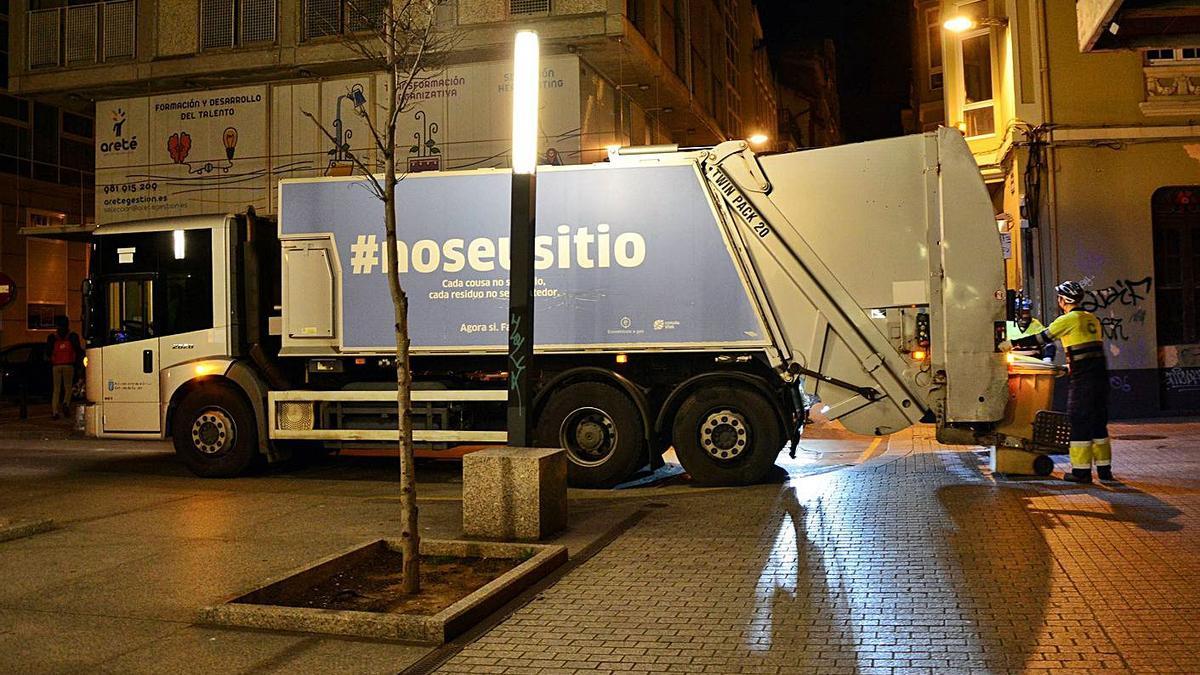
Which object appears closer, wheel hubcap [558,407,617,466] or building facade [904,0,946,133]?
wheel hubcap [558,407,617,466]

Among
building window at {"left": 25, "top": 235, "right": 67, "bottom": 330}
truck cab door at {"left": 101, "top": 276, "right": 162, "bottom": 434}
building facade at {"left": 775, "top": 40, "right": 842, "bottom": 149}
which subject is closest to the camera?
truck cab door at {"left": 101, "top": 276, "right": 162, "bottom": 434}

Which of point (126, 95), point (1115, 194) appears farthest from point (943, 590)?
point (126, 95)

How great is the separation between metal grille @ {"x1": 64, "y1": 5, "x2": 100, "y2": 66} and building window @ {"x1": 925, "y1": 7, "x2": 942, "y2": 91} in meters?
18.6

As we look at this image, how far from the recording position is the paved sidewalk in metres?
4.84

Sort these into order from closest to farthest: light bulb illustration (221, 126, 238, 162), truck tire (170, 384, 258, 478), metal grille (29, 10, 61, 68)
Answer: truck tire (170, 384, 258, 478)
light bulb illustration (221, 126, 238, 162)
metal grille (29, 10, 61, 68)

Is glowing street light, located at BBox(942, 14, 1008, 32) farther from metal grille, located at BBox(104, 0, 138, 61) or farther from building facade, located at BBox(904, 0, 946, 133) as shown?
metal grille, located at BBox(104, 0, 138, 61)

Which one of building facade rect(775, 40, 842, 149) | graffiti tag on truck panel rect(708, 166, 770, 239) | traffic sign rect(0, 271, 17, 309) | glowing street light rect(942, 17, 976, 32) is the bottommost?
traffic sign rect(0, 271, 17, 309)

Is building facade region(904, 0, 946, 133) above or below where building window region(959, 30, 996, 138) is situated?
above

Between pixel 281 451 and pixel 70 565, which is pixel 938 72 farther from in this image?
pixel 70 565

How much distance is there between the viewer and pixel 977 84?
1856 cm

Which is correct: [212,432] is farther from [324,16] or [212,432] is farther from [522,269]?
[324,16]

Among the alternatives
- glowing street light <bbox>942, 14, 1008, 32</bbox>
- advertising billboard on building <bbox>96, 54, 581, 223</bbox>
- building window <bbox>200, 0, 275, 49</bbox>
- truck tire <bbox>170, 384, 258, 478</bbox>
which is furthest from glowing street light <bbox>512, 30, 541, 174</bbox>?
building window <bbox>200, 0, 275, 49</bbox>

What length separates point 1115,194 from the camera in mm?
15734

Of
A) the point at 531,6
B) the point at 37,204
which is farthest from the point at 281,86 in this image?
the point at 37,204
